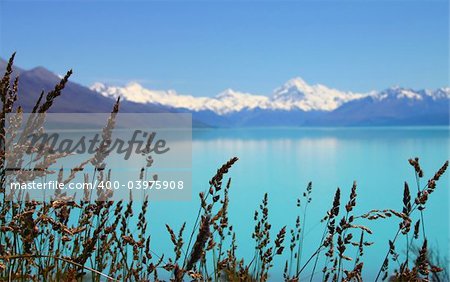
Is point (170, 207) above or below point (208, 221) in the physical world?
below

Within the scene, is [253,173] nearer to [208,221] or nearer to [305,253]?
[305,253]

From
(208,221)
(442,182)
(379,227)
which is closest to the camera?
(208,221)

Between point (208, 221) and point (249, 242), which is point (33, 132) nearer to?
point (208, 221)

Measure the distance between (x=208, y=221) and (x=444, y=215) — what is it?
2138 centimetres

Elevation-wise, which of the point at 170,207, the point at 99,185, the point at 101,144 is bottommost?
the point at 170,207

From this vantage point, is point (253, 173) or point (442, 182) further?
point (253, 173)

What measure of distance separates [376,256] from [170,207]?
998 cm

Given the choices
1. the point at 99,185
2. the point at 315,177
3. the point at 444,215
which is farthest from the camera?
the point at 315,177

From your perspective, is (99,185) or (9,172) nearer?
(9,172)

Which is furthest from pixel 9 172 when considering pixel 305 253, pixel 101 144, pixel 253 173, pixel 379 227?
pixel 253 173

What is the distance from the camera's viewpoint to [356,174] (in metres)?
39.2

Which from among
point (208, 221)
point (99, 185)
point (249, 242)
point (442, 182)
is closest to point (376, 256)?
point (249, 242)

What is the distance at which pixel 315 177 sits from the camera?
36344 millimetres

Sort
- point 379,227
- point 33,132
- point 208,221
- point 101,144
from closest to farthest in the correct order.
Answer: point 208,221
point 33,132
point 101,144
point 379,227
